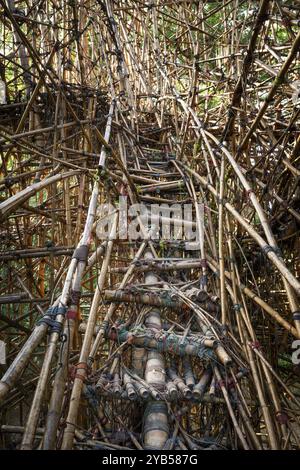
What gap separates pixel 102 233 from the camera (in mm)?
2266

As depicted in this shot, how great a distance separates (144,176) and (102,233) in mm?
929

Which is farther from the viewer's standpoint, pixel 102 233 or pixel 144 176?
pixel 144 176

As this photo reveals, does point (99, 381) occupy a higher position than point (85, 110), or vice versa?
point (85, 110)

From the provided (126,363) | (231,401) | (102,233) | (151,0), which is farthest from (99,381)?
(151,0)

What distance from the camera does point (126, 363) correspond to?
1.62 m

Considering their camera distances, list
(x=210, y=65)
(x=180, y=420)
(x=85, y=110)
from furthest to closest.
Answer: (x=210, y=65)
(x=85, y=110)
(x=180, y=420)

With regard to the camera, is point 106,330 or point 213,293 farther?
point 213,293

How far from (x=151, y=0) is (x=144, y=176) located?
1.98 m

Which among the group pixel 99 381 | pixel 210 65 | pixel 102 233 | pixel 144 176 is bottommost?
pixel 99 381

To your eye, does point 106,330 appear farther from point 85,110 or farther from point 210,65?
point 210,65

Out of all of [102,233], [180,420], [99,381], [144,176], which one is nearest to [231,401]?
[180,420]

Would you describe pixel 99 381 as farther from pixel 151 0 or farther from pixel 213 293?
pixel 151 0
